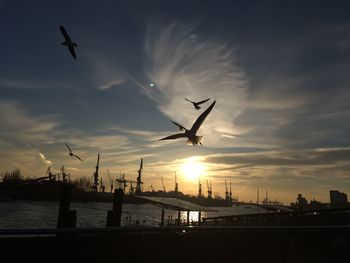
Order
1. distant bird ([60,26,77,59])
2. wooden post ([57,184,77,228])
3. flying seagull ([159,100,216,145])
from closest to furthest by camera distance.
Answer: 1. flying seagull ([159,100,216,145])
2. distant bird ([60,26,77,59])
3. wooden post ([57,184,77,228])

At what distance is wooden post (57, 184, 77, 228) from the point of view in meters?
14.2

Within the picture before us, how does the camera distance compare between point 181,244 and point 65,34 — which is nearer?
point 181,244

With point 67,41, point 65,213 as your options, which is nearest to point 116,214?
point 65,213

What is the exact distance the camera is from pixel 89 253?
22.9 feet

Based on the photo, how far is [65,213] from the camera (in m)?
15.5

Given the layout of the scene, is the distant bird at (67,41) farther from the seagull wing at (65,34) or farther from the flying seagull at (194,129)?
the flying seagull at (194,129)

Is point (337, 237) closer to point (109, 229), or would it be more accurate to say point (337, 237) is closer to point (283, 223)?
point (109, 229)

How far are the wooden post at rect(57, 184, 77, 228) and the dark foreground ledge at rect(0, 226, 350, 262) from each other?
5375 millimetres

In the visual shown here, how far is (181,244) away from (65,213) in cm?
887

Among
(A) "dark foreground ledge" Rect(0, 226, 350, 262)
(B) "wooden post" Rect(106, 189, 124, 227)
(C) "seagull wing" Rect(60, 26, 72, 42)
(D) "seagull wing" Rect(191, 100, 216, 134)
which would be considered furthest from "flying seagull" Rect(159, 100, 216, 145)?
(B) "wooden post" Rect(106, 189, 124, 227)

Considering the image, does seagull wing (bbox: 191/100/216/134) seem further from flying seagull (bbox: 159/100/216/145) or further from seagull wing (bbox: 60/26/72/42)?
seagull wing (bbox: 60/26/72/42)

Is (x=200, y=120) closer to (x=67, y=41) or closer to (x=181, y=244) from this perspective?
(x=181, y=244)

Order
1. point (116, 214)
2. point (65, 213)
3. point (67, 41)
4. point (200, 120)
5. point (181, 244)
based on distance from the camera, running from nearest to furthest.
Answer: point (181, 244) → point (200, 120) → point (67, 41) → point (65, 213) → point (116, 214)

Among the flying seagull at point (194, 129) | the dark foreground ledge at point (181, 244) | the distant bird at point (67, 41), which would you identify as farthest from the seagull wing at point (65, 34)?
the dark foreground ledge at point (181, 244)
